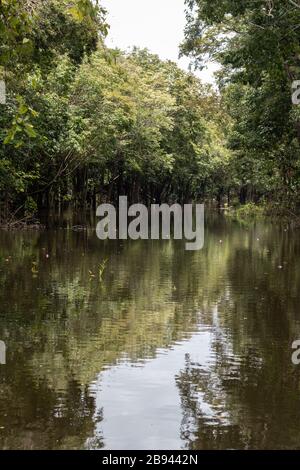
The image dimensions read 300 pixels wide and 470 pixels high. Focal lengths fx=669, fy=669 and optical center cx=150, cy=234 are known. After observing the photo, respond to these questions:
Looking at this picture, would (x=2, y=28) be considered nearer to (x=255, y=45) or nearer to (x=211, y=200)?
(x=255, y=45)

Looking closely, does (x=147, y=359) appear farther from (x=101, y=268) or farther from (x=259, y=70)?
(x=259, y=70)

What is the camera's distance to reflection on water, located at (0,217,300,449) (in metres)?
5.44

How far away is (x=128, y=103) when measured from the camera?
4188 cm

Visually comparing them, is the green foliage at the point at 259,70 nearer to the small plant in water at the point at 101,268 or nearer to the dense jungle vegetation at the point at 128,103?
the dense jungle vegetation at the point at 128,103

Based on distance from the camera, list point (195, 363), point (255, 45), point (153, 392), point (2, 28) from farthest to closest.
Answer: point (255, 45) → point (195, 363) → point (153, 392) → point (2, 28)

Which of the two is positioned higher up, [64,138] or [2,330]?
[64,138]

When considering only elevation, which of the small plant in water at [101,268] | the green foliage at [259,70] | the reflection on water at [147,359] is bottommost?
the reflection on water at [147,359]

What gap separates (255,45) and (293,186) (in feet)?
84.0

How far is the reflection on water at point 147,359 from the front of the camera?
17.9ft

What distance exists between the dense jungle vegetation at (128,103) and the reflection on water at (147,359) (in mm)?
2387

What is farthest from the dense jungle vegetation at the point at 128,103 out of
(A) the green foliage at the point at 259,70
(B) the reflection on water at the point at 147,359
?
(B) the reflection on water at the point at 147,359

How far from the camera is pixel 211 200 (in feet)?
387

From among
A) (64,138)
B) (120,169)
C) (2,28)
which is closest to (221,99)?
(64,138)

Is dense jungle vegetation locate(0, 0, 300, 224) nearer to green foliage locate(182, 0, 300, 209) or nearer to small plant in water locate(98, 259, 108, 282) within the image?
green foliage locate(182, 0, 300, 209)
